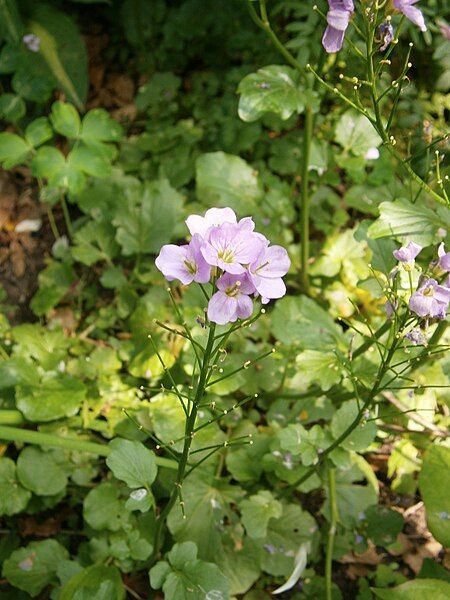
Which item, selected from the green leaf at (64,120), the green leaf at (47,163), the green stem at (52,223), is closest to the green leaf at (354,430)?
the green leaf at (47,163)

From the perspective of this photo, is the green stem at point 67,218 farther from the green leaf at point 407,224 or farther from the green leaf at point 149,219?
the green leaf at point 407,224

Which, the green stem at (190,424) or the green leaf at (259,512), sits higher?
the green stem at (190,424)

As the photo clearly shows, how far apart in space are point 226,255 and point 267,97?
0.98 meters

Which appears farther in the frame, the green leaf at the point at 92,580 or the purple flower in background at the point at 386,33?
the green leaf at the point at 92,580

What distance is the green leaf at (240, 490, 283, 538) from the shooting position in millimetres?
1831

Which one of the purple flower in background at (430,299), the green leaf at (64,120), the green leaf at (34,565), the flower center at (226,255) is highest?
the flower center at (226,255)

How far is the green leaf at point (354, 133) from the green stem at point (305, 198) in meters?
0.17

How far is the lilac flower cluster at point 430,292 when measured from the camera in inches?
50.4

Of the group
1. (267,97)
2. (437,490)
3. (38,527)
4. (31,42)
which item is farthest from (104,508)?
(31,42)

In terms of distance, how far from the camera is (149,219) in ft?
8.37

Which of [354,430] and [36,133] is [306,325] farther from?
[36,133]

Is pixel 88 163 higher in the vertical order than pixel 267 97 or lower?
lower

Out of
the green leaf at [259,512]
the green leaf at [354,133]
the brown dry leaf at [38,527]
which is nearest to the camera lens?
the green leaf at [259,512]

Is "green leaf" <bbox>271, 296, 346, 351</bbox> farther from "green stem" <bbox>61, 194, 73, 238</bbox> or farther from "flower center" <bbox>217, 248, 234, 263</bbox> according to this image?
"green stem" <bbox>61, 194, 73, 238</bbox>
